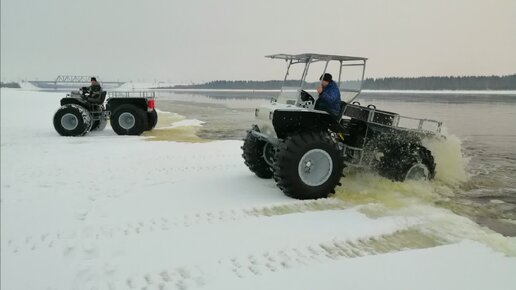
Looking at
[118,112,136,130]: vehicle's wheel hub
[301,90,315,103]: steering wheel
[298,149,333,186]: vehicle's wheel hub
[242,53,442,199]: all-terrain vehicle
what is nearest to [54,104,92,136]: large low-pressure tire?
[118,112,136,130]: vehicle's wheel hub

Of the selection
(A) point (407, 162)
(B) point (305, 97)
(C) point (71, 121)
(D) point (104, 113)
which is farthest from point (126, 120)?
(A) point (407, 162)

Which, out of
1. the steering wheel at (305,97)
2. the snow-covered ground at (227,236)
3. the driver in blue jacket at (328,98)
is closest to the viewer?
the snow-covered ground at (227,236)

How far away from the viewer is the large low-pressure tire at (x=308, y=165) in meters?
5.52

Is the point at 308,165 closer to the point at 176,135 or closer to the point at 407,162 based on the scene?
the point at 407,162

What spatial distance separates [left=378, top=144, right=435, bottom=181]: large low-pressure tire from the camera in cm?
647

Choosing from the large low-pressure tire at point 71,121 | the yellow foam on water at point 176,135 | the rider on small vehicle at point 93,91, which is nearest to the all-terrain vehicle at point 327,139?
the yellow foam on water at point 176,135

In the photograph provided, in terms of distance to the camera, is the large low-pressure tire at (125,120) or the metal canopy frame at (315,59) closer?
the metal canopy frame at (315,59)

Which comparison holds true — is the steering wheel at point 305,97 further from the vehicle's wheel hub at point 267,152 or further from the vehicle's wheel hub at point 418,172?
the vehicle's wheel hub at point 418,172

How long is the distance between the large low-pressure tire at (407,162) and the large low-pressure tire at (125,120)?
892 centimetres

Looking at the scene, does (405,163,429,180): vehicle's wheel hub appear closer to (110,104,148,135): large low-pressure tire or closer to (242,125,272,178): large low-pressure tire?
(242,125,272,178): large low-pressure tire

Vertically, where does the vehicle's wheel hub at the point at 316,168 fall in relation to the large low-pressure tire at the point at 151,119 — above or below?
above

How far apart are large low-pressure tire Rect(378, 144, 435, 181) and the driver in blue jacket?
1261 mm

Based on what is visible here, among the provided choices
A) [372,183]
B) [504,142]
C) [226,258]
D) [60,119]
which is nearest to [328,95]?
[372,183]

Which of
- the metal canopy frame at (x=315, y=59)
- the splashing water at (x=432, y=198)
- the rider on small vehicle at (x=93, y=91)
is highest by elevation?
the metal canopy frame at (x=315, y=59)
